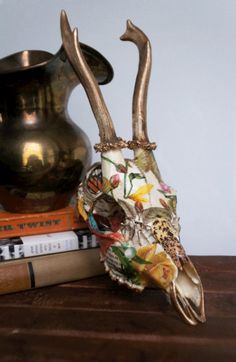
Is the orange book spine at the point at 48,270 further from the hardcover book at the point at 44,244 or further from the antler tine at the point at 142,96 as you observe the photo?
the antler tine at the point at 142,96

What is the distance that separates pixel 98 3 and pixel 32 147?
39 cm

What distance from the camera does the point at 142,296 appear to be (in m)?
0.56

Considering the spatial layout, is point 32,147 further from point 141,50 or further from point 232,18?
point 232,18

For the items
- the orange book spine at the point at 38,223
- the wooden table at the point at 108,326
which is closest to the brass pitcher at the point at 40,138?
the orange book spine at the point at 38,223

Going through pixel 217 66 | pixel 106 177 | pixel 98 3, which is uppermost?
pixel 98 3

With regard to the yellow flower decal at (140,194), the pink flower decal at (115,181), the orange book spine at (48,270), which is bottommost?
the orange book spine at (48,270)

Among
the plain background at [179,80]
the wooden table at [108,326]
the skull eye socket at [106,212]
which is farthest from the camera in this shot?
the plain background at [179,80]

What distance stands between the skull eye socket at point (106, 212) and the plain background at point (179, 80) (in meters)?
0.34

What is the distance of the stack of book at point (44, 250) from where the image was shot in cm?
58

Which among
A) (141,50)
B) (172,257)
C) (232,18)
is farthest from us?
(232,18)

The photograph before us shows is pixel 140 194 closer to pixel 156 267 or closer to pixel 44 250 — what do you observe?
pixel 156 267

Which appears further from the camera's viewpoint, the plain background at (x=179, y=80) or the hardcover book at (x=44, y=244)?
the plain background at (x=179, y=80)

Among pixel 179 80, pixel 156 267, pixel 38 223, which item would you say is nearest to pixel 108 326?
pixel 156 267

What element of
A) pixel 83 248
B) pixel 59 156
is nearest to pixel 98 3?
pixel 59 156
